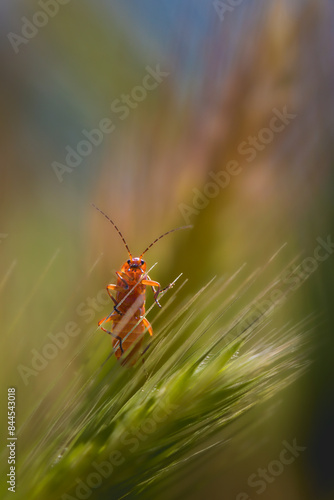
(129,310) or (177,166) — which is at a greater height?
(177,166)

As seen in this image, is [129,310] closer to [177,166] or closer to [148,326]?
[148,326]

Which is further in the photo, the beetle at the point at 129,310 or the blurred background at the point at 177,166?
the blurred background at the point at 177,166

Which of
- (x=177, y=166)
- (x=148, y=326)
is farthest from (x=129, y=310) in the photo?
(x=177, y=166)

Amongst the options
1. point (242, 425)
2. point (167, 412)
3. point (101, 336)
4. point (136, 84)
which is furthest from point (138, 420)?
point (136, 84)

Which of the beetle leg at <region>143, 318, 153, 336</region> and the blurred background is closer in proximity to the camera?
the beetle leg at <region>143, 318, 153, 336</region>

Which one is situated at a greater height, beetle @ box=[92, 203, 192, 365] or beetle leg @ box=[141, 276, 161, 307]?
beetle leg @ box=[141, 276, 161, 307]
